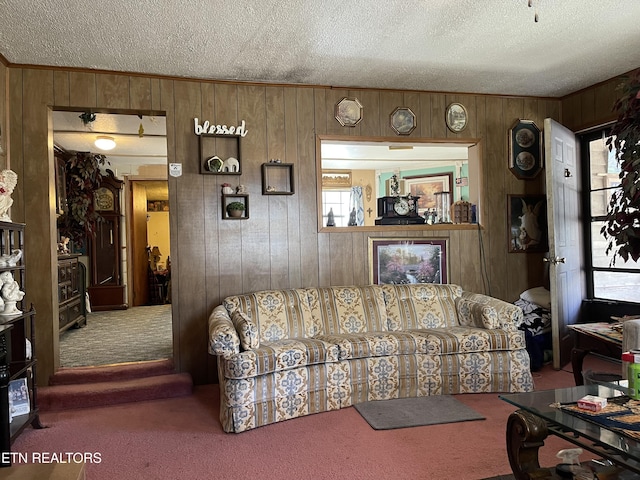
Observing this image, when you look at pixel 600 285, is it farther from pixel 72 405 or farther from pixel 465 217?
pixel 72 405

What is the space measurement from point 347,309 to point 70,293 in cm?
387

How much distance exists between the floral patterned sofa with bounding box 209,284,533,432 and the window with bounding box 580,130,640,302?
1.42 m

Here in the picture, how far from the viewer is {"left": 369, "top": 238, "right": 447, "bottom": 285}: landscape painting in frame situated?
15.1 feet

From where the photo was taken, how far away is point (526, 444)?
199 cm

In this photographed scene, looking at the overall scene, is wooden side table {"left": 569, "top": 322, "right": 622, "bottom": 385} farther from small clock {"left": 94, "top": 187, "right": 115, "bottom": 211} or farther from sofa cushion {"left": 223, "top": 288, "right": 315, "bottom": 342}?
small clock {"left": 94, "top": 187, "right": 115, "bottom": 211}

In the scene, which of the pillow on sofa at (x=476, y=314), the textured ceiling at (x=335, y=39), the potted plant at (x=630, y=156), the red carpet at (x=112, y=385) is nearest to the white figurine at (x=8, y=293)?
the red carpet at (x=112, y=385)

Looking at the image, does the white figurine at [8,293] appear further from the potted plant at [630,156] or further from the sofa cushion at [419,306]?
the potted plant at [630,156]

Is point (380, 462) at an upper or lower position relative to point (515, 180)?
lower

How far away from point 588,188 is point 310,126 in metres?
2.89

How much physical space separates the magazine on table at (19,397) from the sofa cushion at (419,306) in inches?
107

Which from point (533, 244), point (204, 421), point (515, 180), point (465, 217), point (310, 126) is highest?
point (310, 126)

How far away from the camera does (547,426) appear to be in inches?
78.5

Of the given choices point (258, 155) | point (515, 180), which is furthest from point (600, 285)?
point (258, 155)

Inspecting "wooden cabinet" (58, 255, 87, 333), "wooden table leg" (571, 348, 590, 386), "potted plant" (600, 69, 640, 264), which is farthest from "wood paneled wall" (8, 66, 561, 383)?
"wooden cabinet" (58, 255, 87, 333)
